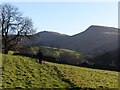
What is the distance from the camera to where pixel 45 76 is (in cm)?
4206

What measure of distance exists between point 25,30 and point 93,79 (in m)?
36.2

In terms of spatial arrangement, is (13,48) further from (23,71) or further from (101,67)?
(23,71)

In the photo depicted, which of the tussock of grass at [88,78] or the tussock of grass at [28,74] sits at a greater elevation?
the tussock of grass at [28,74]

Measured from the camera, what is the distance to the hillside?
3791cm

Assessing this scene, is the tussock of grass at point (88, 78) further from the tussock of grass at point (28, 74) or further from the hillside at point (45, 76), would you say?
the tussock of grass at point (28, 74)

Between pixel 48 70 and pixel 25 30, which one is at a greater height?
pixel 25 30

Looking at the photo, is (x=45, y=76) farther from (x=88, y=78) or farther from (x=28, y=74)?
(x=88, y=78)

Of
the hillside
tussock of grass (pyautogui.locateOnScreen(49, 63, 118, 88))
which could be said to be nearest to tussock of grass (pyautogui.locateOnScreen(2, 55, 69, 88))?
the hillside

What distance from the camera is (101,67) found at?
202 feet

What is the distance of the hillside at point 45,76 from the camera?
37906 millimetres

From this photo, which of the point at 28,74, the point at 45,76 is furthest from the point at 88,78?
the point at 28,74

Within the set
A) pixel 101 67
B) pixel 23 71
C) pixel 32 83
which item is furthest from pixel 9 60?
pixel 101 67

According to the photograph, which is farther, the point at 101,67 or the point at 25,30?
the point at 25,30

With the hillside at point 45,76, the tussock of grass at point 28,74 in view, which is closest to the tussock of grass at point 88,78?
the hillside at point 45,76
